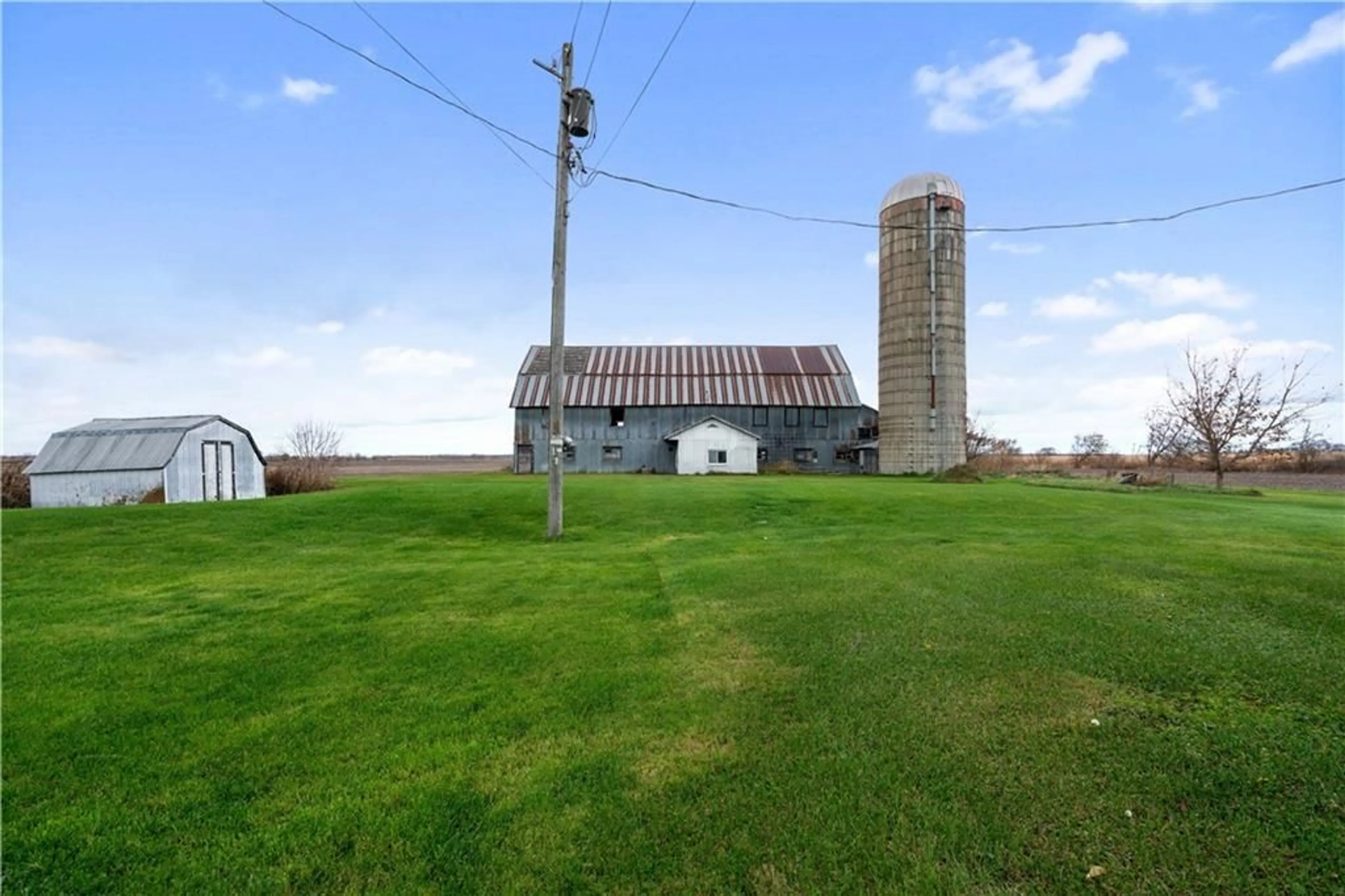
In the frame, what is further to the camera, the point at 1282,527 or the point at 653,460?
the point at 653,460

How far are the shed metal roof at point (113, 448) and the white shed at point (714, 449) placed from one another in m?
24.8

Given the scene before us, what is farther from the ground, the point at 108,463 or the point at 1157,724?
the point at 108,463

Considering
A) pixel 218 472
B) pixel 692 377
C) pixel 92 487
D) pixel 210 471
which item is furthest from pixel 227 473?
pixel 692 377

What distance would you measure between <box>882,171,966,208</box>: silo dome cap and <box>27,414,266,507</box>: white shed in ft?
117

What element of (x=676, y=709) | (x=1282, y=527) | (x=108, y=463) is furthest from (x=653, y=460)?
(x=676, y=709)

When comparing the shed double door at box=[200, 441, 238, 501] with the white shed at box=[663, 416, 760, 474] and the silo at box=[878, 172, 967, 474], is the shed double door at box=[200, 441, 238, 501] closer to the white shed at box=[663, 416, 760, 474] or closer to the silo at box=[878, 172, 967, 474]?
the white shed at box=[663, 416, 760, 474]

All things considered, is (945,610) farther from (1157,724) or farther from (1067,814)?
(1067,814)

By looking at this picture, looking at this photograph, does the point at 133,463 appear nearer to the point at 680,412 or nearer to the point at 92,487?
the point at 92,487

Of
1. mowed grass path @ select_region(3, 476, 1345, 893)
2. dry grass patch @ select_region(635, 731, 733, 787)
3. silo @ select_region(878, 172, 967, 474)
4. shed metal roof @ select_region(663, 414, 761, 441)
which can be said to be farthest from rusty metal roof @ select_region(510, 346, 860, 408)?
dry grass patch @ select_region(635, 731, 733, 787)

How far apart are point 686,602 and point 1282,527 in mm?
13162

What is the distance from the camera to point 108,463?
21.4 meters

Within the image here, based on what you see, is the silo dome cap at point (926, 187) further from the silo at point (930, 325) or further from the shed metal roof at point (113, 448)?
the shed metal roof at point (113, 448)

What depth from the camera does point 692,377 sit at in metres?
47.2

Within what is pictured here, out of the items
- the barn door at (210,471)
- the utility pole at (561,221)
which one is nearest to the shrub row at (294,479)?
the barn door at (210,471)
